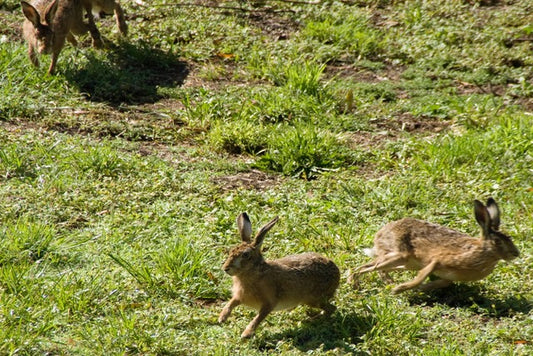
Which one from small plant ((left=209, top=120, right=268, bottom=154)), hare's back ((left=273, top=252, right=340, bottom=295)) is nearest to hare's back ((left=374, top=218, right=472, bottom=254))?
hare's back ((left=273, top=252, right=340, bottom=295))

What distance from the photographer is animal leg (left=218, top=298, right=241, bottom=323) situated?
20.8 feet

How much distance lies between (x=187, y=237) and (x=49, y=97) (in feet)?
10.9

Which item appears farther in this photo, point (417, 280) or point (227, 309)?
point (417, 280)

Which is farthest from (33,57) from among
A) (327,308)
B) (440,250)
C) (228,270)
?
(440,250)

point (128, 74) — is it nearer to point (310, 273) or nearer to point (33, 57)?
point (33, 57)

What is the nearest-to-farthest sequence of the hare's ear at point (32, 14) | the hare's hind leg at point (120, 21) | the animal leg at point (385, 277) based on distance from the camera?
the animal leg at point (385, 277), the hare's ear at point (32, 14), the hare's hind leg at point (120, 21)

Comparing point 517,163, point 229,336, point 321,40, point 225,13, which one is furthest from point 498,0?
point 229,336

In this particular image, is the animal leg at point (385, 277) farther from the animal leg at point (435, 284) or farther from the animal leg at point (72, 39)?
the animal leg at point (72, 39)

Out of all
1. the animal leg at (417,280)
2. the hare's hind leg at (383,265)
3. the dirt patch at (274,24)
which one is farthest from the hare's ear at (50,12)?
the animal leg at (417,280)

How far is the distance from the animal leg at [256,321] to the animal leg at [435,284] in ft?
4.26

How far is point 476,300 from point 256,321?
1770 millimetres

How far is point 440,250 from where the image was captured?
6996 millimetres

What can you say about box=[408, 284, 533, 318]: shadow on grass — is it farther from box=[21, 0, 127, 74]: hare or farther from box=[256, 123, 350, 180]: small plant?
box=[21, 0, 127, 74]: hare

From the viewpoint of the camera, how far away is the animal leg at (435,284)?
6949 millimetres
